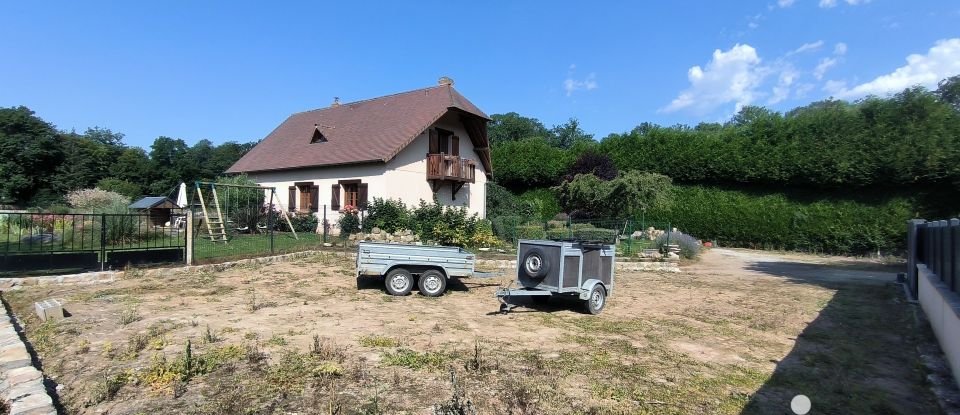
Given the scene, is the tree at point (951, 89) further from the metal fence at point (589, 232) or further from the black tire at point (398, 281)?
the black tire at point (398, 281)

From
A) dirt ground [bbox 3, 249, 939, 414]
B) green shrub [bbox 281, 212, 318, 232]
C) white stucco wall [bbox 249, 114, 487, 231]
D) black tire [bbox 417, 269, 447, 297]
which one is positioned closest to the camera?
dirt ground [bbox 3, 249, 939, 414]

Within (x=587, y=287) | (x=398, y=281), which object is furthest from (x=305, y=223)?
(x=587, y=287)

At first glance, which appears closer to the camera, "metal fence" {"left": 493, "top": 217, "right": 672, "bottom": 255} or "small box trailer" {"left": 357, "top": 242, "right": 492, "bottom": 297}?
"small box trailer" {"left": 357, "top": 242, "right": 492, "bottom": 297}

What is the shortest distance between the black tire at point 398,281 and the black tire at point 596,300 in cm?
345

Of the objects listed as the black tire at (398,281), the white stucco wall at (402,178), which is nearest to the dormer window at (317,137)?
the white stucco wall at (402,178)

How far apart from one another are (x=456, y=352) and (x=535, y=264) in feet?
9.92

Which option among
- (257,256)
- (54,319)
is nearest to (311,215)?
(257,256)

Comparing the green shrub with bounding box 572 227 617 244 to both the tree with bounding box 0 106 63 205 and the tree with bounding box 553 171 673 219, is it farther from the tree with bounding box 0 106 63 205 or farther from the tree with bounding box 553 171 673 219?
the tree with bounding box 0 106 63 205

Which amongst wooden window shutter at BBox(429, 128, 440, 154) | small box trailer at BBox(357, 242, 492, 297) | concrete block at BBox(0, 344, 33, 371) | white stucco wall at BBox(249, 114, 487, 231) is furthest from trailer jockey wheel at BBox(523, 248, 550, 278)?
wooden window shutter at BBox(429, 128, 440, 154)

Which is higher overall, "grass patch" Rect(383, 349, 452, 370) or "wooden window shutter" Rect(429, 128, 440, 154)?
"wooden window shutter" Rect(429, 128, 440, 154)

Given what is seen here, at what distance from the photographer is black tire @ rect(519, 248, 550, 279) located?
8062 millimetres

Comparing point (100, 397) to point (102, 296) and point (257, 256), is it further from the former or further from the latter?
point (257, 256)

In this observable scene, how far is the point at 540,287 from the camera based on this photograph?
809 centimetres

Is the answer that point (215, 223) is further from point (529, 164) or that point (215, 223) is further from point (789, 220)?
point (789, 220)
